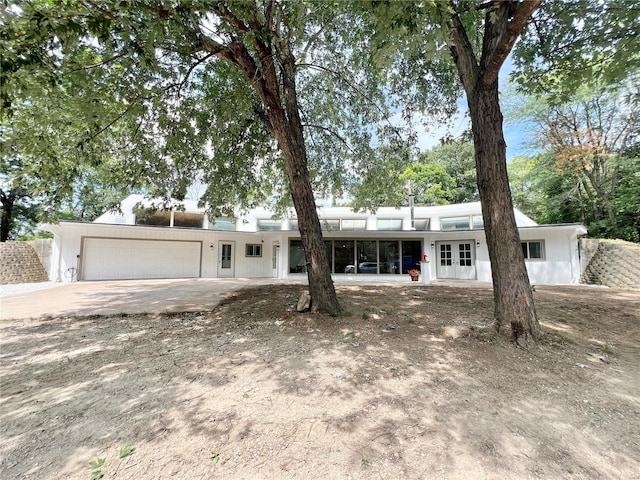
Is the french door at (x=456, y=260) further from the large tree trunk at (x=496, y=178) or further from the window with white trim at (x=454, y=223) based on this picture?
the large tree trunk at (x=496, y=178)

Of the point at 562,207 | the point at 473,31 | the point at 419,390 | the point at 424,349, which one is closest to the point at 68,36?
the point at 419,390

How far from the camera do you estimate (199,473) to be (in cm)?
186

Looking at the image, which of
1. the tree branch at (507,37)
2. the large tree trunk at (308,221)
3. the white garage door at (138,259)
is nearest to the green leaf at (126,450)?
the large tree trunk at (308,221)

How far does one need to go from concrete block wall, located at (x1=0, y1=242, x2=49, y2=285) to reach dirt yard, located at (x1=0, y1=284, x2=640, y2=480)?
34.1 ft

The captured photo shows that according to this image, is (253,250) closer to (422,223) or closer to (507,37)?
(422,223)

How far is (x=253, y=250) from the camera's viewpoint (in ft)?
53.4

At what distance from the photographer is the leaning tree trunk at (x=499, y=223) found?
4.14m

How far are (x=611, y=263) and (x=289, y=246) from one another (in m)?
14.0

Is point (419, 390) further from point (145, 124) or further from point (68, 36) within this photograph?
point (145, 124)

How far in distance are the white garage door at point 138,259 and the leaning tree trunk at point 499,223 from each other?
14.1 metres

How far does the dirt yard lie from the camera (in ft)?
6.43

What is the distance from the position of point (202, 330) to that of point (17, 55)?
13.9 ft

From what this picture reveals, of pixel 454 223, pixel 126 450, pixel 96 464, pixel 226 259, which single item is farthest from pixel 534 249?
pixel 96 464

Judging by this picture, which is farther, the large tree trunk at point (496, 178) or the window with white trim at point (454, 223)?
the window with white trim at point (454, 223)
